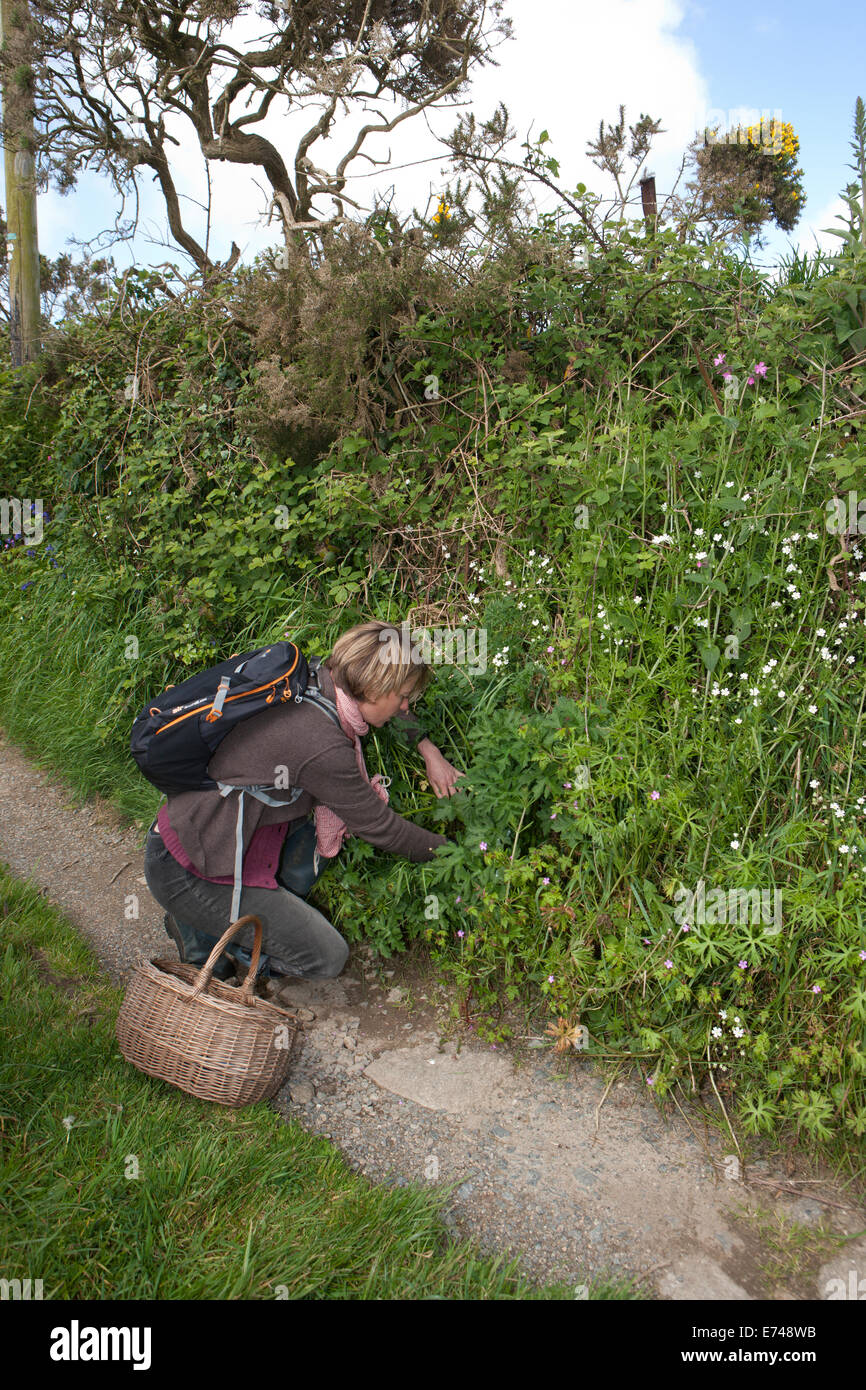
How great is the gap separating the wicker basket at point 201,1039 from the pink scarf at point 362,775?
0.57 meters

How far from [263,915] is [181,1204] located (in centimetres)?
112

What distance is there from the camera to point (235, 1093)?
2867mm

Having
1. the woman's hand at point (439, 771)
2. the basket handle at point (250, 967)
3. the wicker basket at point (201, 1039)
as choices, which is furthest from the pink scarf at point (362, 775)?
the wicker basket at point (201, 1039)

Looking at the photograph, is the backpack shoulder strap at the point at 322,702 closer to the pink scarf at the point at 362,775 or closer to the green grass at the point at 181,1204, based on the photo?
the pink scarf at the point at 362,775

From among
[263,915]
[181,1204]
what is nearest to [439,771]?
[263,915]

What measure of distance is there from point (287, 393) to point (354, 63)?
2.93 m

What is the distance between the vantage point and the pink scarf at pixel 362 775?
3.16 meters

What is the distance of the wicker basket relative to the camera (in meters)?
2.85

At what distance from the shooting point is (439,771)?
353cm

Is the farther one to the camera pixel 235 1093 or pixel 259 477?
pixel 259 477

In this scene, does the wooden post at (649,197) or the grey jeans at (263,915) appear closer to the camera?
the grey jeans at (263,915)

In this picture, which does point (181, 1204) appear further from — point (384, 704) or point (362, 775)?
point (384, 704)
